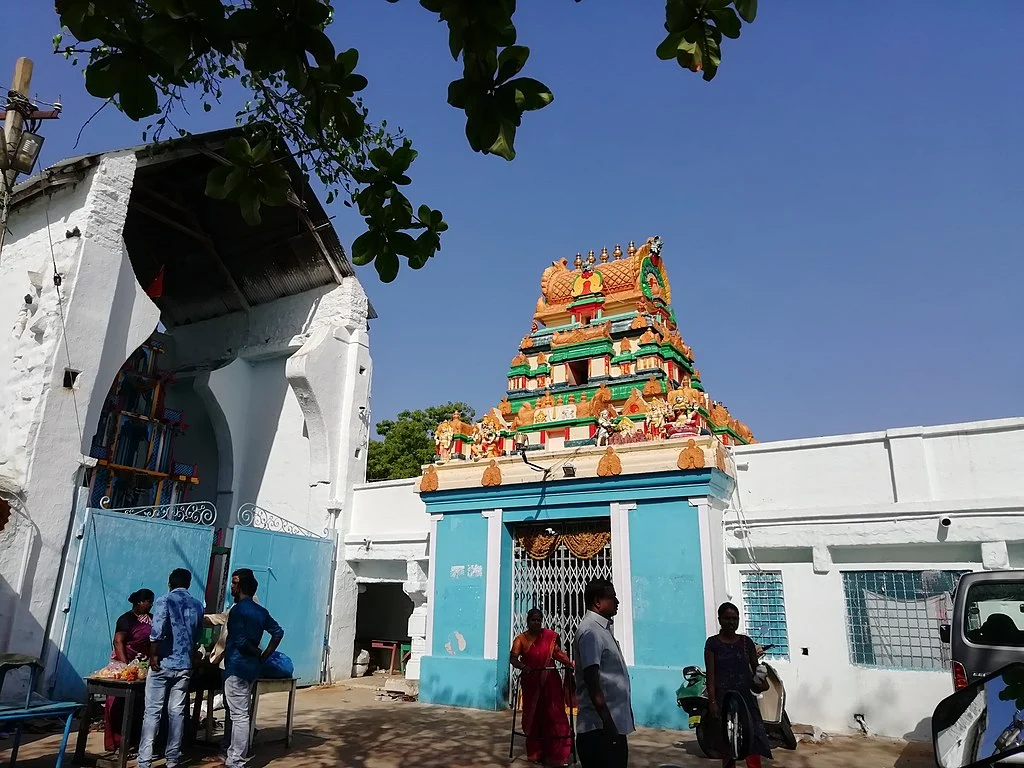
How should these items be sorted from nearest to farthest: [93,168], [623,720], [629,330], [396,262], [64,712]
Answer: [396,262], [623,720], [64,712], [93,168], [629,330]

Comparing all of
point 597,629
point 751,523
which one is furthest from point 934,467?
point 597,629

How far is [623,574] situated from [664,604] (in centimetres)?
62

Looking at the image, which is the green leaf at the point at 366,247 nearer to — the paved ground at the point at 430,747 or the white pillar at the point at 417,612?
the paved ground at the point at 430,747

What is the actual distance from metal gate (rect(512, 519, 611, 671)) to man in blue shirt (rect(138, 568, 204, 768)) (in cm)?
518

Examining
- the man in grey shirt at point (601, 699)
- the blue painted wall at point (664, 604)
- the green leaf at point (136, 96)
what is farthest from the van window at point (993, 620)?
the green leaf at point (136, 96)

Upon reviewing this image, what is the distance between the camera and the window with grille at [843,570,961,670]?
25.8ft

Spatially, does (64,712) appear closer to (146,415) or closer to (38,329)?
(38,329)

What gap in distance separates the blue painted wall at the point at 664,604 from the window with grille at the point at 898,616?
6.07ft

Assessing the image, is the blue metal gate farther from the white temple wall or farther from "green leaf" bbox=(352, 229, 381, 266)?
"green leaf" bbox=(352, 229, 381, 266)

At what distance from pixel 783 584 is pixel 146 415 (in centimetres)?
1138

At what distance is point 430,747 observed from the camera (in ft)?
22.4

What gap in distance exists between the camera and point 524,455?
996 cm

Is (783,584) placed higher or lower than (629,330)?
→ lower

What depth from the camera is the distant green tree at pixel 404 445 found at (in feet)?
72.0
